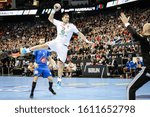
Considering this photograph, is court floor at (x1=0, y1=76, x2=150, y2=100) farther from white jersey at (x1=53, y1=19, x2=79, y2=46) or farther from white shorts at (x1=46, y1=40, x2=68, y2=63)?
white jersey at (x1=53, y1=19, x2=79, y2=46)

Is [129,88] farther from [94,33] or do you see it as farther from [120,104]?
[94,33]

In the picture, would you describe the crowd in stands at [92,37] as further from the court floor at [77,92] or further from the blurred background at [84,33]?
the court floor at [77,92]

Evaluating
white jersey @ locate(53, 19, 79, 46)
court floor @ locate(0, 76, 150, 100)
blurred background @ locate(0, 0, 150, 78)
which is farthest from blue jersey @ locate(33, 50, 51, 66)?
blurred background @ locate(0, 0, 150, 78)

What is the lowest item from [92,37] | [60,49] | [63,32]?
[60,49]

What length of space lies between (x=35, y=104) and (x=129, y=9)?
33.4 m

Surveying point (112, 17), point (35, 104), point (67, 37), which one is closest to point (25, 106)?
point (35, 104)

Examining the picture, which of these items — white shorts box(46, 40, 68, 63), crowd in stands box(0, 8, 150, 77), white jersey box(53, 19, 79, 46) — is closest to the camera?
white shorts box(46, 40, 68, 63)

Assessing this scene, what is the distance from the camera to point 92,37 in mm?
32188

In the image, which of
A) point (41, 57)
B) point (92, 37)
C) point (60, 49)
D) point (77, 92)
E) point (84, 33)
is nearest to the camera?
point (41, 57)

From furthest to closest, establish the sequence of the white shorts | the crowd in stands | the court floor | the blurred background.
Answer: the crowd in stands → the blurred background → the white shorts → the court floor

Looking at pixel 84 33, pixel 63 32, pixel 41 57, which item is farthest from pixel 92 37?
pixel 41 57

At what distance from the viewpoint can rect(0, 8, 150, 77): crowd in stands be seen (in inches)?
877

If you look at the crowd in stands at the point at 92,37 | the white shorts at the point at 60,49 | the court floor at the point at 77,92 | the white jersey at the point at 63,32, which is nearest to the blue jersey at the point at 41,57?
the white shorts at the point at 60,49

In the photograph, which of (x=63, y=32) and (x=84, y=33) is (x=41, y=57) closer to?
(x=63, y=32)
